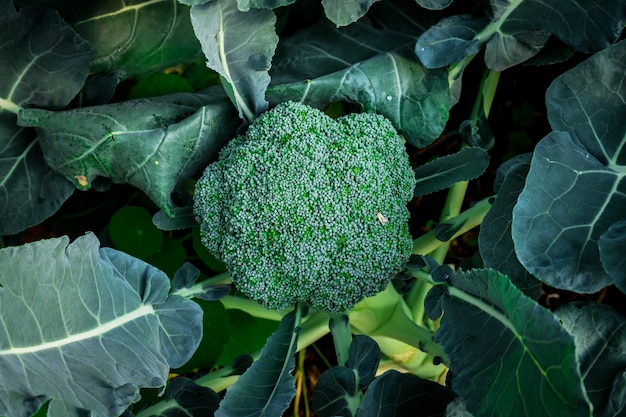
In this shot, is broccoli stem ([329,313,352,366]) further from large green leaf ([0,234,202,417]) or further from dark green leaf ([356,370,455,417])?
large green leaf ([0,234,202,417])

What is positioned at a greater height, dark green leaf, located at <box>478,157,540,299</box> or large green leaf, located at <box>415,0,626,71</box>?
large green leaf, located at <box>415,0,626,71</box>

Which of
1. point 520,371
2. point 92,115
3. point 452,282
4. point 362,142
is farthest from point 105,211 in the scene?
point 520,371

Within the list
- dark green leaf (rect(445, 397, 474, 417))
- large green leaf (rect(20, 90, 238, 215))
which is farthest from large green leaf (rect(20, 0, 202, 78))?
dark green leaf (rect(445, 397, 474, 417))

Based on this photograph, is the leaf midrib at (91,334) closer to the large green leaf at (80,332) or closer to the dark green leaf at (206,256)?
the large green leaf at (80,332)

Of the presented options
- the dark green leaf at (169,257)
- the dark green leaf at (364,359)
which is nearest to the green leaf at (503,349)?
the dark green leaf at (364,359)

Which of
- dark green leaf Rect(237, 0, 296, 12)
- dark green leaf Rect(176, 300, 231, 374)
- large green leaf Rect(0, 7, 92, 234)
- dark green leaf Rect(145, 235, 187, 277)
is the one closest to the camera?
dark green leaf Rect(237, 0, 296, 12)

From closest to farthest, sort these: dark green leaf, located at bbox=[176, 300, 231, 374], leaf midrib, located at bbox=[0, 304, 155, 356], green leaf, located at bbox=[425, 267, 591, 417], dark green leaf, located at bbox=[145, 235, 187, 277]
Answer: green leaf, located at bbox=[425, 267, 591, 417] → leaf midrib, located at bbox=[0, 304, 155, 356] → dark green leaf, located at bbox=[176, 300, 231, 374] → dark green leaf, located at bbox=[145, 235, 187, 277]

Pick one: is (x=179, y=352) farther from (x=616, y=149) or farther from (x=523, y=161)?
(x=616, y=149)
